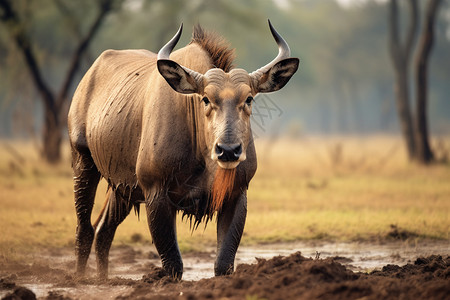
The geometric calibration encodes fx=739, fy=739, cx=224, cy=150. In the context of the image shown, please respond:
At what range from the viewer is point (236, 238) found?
262 inches

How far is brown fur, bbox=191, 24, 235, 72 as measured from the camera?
23.1 ft

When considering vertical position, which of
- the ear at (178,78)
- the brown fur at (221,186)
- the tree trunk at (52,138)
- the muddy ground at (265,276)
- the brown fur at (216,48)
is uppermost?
the tree trunk at (52,138)

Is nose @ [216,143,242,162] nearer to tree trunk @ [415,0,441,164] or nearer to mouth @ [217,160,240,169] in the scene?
mouth @ [217,160,240,169]

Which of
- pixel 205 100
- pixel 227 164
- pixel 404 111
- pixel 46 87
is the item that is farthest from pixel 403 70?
pixel 227 164

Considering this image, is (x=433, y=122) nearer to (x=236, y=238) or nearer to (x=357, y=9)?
(x=357, y=9)

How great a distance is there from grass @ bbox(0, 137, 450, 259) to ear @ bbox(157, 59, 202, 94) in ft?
5.32

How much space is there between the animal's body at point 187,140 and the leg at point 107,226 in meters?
0.59

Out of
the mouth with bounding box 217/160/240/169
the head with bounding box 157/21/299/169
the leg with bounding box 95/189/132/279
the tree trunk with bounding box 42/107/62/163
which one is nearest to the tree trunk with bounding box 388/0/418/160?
the tree trunk with bounding box 42/107/62/163

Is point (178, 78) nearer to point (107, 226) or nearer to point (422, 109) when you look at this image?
point (107, 226)

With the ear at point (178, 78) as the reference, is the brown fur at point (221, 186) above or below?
below

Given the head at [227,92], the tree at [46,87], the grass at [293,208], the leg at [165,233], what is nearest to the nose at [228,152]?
the head at [227,92]

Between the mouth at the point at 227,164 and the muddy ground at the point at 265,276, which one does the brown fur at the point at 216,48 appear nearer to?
the mouth at the point at 227,164

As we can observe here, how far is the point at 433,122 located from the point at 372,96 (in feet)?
50.9

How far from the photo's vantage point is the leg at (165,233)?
21.9 feet
